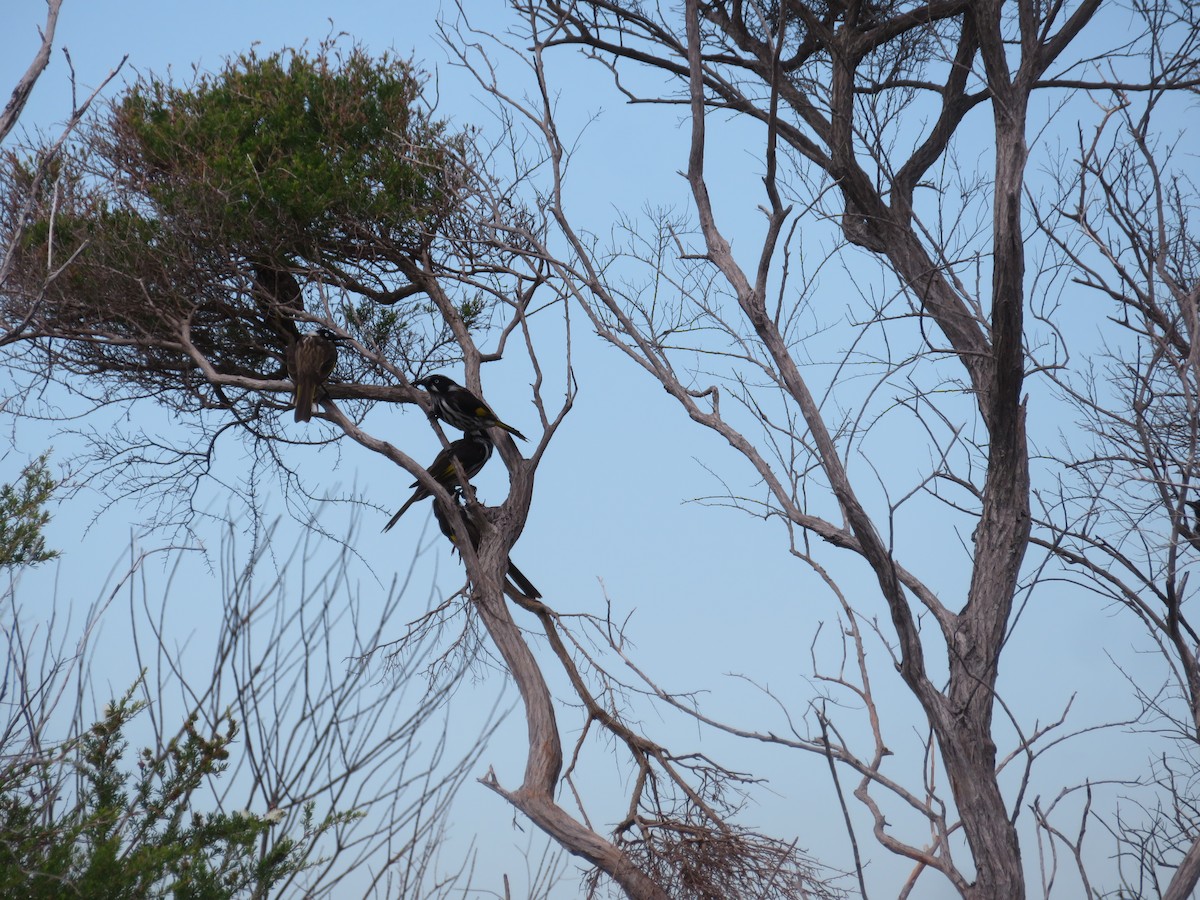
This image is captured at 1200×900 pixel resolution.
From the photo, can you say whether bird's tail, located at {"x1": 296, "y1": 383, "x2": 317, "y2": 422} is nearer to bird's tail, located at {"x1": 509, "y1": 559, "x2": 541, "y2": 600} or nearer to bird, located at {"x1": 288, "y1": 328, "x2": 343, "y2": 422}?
bird, located at {"x1": 288, "y1": 328, "x2": 343, "y2": 422}

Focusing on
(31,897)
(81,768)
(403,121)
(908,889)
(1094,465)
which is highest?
(403,121)

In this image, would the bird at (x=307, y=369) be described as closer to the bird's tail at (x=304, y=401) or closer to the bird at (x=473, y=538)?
the bird's tail at (x=304, y=401)

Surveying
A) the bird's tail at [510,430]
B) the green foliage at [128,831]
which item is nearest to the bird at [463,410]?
the bird's tail at [510,430]

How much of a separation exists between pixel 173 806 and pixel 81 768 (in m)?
0.30

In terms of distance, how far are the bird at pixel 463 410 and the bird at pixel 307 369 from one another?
64cm

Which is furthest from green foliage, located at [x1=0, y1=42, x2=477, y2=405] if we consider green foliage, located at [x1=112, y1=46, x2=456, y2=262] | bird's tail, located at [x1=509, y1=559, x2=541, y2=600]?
bird's tail, located at [x1=509, y1=559, x2=541, y2=600]

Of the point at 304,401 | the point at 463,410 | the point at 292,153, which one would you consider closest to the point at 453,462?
the point at 463,410

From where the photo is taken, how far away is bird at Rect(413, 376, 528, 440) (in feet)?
20.4

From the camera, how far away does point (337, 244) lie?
6.52m

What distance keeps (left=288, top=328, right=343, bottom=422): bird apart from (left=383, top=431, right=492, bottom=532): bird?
2.36 feet

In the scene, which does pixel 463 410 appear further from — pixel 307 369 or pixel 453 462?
pixel 307 369

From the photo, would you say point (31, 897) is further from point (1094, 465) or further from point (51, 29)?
point (1094, 465)

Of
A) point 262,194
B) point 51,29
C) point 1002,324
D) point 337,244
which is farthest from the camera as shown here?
point 337,244

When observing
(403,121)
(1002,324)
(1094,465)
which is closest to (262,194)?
(403,121)
